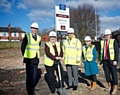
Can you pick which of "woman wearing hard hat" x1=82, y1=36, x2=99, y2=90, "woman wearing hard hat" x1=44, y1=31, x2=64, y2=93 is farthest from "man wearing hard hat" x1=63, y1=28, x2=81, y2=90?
"woman wearing hard hat" x1=82, y1=36, x2=99, y2=90

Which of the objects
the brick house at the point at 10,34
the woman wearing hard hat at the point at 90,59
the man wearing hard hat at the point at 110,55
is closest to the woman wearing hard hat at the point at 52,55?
the woman wearing hard hat at the point at 90,59

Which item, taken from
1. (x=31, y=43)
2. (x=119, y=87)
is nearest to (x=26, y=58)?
(x=31, y=43)

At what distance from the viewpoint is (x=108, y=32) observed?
560cm

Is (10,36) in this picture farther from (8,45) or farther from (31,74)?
(31,74)

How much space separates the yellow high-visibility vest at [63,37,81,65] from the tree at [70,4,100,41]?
33.4m

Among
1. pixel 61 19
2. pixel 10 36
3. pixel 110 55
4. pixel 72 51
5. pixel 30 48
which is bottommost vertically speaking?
pixel 110 55

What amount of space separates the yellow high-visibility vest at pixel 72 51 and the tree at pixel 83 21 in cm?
3345

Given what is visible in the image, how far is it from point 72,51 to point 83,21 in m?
36.7

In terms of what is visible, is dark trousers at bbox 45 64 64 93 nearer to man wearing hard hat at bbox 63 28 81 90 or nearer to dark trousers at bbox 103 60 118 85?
man wearing hard hat at bbox 63 28 81 90

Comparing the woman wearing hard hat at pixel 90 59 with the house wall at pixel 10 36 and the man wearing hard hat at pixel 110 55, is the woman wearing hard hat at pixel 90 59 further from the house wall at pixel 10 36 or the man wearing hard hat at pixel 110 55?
the house wall at pixel 10 36

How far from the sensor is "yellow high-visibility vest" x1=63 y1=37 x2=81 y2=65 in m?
5.65

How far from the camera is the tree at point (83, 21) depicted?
1559 inches

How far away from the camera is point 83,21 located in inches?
1630

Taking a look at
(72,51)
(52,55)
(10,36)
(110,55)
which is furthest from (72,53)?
(10,36)
